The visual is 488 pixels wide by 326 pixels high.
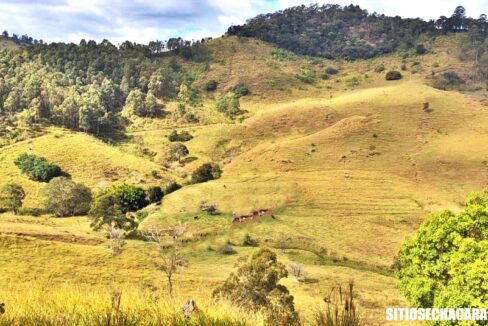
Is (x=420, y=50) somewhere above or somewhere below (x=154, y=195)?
above

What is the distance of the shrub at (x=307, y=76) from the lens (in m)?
134

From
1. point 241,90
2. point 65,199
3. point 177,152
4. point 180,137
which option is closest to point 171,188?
point 65,199

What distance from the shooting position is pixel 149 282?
35281 millimetres

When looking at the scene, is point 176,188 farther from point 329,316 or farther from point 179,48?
point 179,48

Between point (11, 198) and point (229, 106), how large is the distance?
60803 mm

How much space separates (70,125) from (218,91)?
154ft

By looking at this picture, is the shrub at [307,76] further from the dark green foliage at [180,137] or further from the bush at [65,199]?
the bush at [65,199]

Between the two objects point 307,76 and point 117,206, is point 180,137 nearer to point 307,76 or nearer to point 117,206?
point 117,206

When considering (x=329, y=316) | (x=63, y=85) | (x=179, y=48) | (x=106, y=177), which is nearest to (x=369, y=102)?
(x=106, y=177)

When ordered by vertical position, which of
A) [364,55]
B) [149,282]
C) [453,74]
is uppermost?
[364,55]

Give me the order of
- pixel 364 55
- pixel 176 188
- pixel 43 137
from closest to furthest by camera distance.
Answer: pixel 176 188 → pixel 43 137 → pixel 364 55

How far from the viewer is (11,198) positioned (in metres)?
62.8

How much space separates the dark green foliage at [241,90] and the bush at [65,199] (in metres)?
68.2

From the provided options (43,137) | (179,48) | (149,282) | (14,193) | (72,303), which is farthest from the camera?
(179,48)
